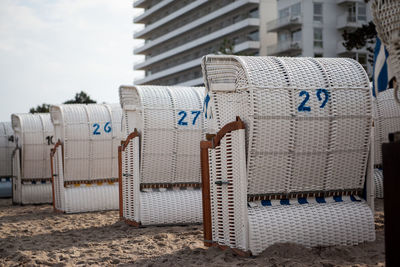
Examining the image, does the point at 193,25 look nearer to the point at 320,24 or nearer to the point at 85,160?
the point at 320,24

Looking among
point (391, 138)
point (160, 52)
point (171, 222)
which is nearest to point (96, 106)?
point (171, 222)

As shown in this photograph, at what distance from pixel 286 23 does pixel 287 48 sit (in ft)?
7.77

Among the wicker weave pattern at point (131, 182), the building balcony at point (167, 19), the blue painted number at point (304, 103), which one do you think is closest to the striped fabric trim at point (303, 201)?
the blue painted number at point (304, 103)

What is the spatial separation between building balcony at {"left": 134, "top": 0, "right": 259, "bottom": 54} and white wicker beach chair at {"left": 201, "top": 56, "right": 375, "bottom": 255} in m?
50.5

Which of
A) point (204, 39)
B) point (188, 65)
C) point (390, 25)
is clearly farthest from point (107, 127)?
point (188, 65)

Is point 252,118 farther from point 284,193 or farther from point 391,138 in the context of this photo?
point 391,138

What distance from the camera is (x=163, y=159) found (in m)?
10.9

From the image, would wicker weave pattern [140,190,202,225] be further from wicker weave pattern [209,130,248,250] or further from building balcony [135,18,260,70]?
building balcony [135,18,260,70]

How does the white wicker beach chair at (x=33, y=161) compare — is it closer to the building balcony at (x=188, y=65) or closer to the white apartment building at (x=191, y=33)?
the white apartment building at (x=191, y=33)

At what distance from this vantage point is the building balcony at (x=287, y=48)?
4753 centimetres

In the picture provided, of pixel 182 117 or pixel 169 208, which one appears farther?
pixel 182 117

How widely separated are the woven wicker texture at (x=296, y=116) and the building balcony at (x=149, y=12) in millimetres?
69436

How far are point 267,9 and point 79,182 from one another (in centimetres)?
4544

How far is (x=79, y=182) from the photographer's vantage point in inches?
559
